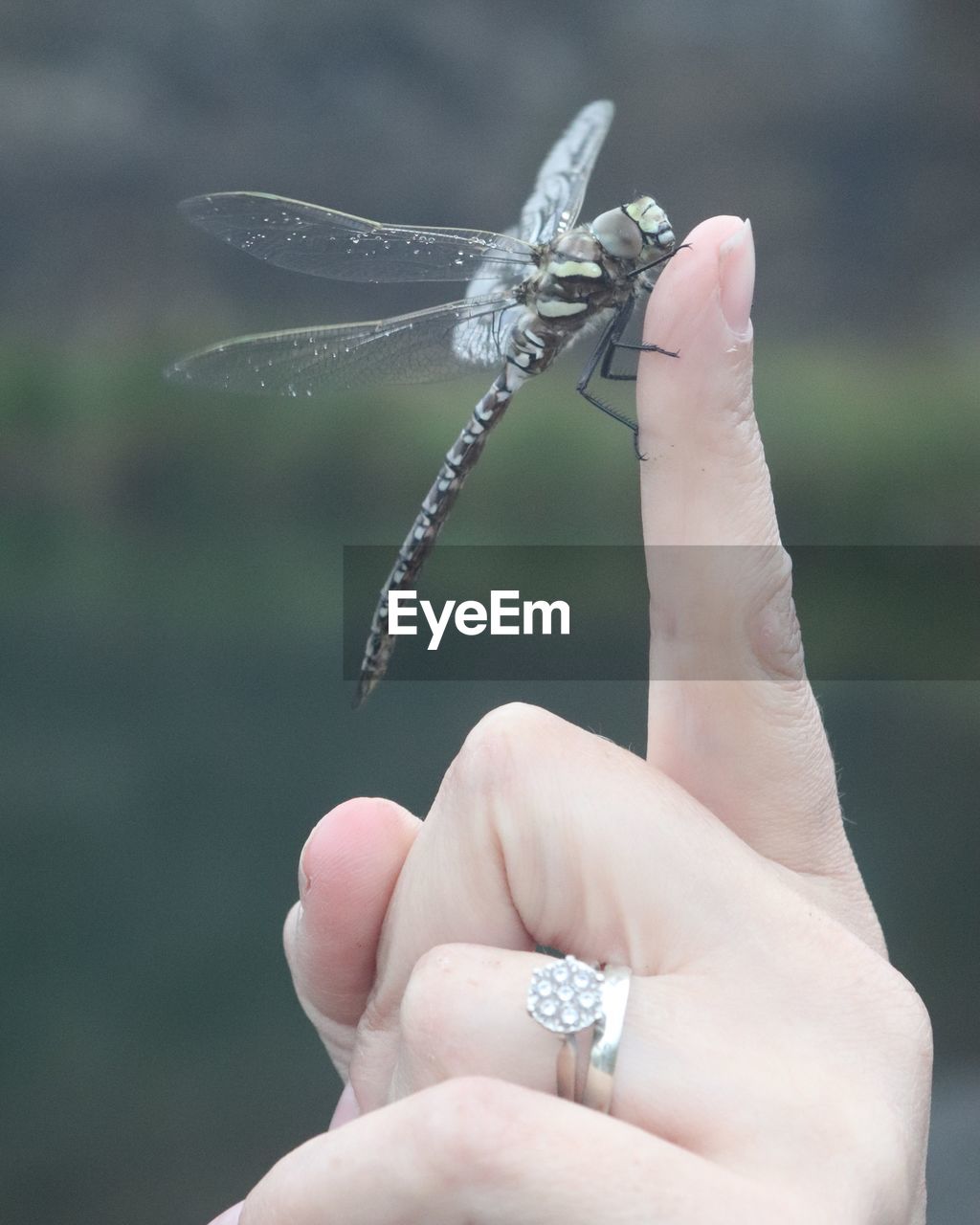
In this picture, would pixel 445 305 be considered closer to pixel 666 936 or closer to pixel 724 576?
pixel 724 576

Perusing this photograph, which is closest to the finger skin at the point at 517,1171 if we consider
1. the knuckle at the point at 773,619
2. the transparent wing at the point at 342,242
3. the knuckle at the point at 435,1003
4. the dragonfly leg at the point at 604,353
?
the knuckle at the point at 435,1003

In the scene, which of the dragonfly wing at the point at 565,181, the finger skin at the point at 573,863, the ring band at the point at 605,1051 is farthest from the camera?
the dragonfly wing at the point at 565,181

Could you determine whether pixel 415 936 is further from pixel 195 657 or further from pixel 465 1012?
pixel 195 657

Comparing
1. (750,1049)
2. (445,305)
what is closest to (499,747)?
(750,1049)

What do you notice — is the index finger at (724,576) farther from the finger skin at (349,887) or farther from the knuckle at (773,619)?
the finger skin at (349,887)

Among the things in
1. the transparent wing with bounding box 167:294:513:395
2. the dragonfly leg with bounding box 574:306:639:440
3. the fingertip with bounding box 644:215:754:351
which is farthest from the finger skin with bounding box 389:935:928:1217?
the transparent wing with bounding box 167:294:513:395

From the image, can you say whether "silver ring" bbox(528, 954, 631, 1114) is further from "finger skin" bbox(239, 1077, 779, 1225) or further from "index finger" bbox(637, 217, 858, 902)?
"index finger" bbox(637, 217, 858, 902)

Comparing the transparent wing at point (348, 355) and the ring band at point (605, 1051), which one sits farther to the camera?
the transparent wing at point (348, 355)
